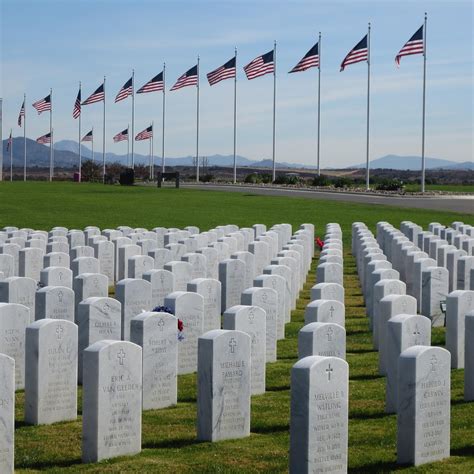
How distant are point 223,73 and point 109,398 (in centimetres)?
5225

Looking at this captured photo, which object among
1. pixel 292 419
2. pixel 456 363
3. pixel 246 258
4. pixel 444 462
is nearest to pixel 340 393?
pixel 292 419

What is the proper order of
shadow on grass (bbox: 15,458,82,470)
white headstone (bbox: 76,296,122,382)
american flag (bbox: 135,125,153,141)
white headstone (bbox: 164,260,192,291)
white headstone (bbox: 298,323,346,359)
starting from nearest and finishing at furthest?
1. shadow on grass (bbox: 15,458,82,470)
2. white headstone (bbox: 298,323,346,359)
3. white headstone (bbox: 76,296,122,382)
4. white headstone (bbox: 164,260,192,291)
5. american flag (bbox: 135,125,153,141)

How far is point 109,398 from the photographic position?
30.5 feet

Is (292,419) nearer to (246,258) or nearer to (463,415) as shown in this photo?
(463,415)

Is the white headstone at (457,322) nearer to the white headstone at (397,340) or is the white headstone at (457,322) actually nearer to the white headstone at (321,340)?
the white headstone at (397,340)

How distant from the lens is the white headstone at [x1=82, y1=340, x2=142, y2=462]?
9172 mm

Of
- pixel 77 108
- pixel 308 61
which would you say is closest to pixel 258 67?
pixel 308 61

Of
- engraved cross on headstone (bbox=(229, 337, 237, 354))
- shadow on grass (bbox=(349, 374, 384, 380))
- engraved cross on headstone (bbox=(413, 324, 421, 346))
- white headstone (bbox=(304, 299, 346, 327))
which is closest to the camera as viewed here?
engraved cross on headstone (bbox=(229, 337, 237, 354))

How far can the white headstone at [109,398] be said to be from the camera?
917 cm

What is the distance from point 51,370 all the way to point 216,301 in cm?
435

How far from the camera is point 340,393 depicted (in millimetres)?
8711

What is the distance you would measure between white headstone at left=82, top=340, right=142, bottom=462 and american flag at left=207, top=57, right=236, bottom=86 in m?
50.9

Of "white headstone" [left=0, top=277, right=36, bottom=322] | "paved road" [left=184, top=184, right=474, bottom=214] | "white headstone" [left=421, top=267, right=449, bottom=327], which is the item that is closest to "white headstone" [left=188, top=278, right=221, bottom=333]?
"white headstone" [left=0, top=277, right=36, bottom=322]

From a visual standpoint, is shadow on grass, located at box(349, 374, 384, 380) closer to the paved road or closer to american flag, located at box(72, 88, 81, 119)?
the paved road
